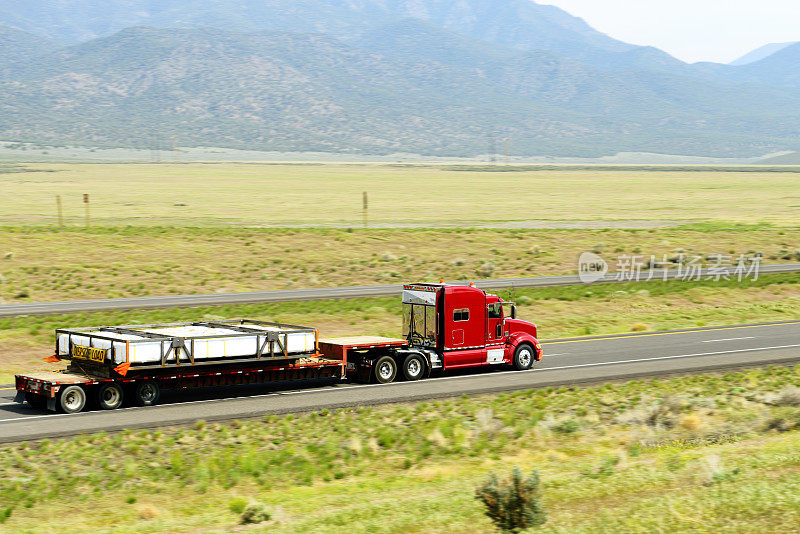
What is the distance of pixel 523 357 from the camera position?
30031 mm

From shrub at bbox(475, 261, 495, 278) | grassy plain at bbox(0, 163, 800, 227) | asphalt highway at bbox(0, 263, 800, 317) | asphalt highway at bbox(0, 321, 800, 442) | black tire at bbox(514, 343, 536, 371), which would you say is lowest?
asphalt highway at bbox(0, 321, 800, 442)

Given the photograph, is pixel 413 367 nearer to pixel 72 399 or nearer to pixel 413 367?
pixel 413 367

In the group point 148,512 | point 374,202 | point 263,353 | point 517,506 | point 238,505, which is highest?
point 374,202

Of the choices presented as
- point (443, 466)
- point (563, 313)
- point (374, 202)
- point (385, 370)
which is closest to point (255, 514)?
point (443, 466)

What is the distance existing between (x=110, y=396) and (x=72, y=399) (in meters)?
0.89

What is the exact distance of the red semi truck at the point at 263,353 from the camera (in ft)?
75.0

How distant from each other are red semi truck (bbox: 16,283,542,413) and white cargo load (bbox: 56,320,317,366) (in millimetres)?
26

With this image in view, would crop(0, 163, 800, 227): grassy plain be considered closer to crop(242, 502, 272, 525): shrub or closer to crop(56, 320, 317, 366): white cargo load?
crop(56, 320, 317, 366): white cargo load

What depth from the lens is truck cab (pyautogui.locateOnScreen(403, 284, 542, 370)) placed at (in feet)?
92.2

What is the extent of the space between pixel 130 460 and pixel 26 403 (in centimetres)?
663

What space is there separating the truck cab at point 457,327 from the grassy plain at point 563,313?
927 centimetres

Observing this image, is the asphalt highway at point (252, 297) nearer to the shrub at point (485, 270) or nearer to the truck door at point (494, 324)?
the shrub at point (485, 270)

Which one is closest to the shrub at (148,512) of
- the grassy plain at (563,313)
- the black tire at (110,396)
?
the black tire at (110,396)

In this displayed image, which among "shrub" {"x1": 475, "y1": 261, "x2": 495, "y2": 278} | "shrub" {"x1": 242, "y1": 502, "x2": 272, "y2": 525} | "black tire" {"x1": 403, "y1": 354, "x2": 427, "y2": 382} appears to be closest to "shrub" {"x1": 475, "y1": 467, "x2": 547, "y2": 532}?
"shrub" {"x1": 242, "y1": 502, "x2": 272, "y2": 525}
